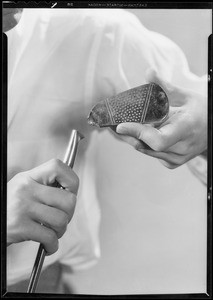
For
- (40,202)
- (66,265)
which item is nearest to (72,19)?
(40,202)

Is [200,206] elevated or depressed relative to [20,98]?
depressed

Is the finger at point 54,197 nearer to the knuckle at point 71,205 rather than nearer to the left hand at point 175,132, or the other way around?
the knuckle at point 71,205

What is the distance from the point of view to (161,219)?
898 mm

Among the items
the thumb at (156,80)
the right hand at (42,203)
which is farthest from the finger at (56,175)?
the thumb at (156,80)

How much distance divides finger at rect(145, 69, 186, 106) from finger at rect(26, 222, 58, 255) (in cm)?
31

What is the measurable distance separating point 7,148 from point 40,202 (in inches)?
4.4

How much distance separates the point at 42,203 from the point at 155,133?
0.75ft

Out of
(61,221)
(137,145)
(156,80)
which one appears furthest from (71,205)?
(156,80)

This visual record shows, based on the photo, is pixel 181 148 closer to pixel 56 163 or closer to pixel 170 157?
pixel 170 157

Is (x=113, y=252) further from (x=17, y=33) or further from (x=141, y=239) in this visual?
→ (x=17, y=33)

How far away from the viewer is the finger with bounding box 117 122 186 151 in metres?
0.88

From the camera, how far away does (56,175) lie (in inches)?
34.9

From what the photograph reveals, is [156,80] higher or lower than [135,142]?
higher

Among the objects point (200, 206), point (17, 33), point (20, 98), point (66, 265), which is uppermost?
point (17, 33)
